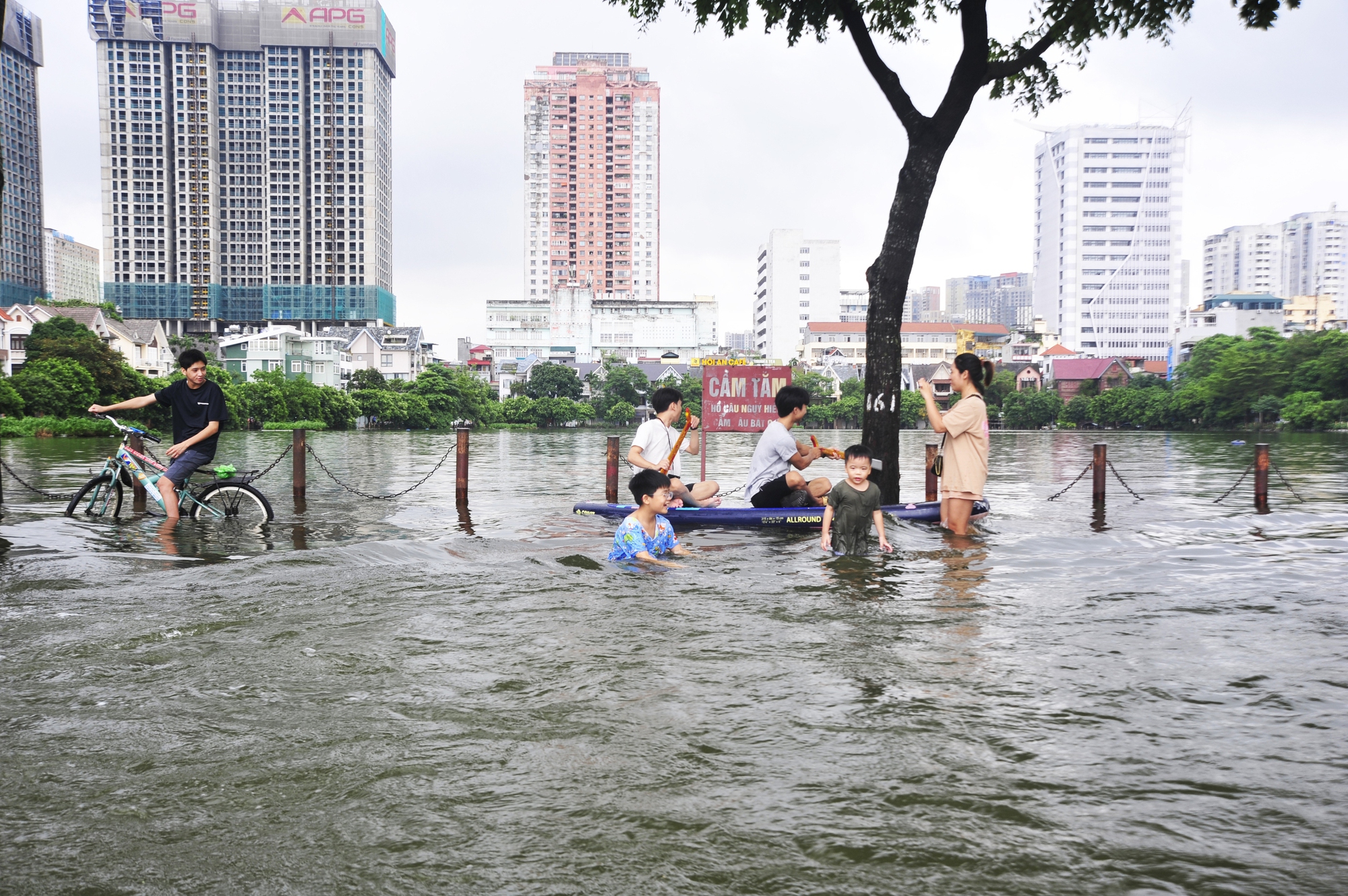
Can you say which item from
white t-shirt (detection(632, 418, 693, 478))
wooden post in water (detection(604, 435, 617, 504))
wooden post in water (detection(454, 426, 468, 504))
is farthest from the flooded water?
wooden post in water (detection(454, 426, 468, 504))

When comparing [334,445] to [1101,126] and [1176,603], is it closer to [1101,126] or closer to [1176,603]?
[1176,603]

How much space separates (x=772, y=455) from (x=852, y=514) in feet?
6.97

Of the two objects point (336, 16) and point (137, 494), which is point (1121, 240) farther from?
point (137, 494)

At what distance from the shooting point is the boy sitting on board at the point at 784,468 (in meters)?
10.2

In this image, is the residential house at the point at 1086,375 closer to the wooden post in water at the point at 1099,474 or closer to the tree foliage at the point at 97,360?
the tree foliage at the point at 97,360

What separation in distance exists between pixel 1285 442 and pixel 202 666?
170 ft

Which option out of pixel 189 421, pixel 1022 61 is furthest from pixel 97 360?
pixel 1022 61

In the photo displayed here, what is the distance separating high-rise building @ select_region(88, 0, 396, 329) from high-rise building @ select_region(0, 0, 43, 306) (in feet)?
80.6

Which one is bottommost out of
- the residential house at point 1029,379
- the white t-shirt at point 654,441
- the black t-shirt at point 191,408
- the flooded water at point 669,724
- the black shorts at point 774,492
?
the flooded water at point 669,724

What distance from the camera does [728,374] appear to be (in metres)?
12.3

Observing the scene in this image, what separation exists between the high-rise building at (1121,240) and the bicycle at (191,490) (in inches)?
5738

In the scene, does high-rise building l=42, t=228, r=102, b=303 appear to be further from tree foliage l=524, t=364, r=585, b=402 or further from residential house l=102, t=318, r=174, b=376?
tree foliage l=524, t=364, r=585, b=402

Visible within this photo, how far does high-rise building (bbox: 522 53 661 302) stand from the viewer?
6462 inches


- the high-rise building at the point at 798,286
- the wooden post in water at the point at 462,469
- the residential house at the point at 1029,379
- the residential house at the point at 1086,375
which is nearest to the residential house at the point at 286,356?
the wooden post in water at the point at 462,469
